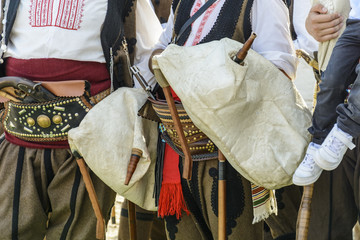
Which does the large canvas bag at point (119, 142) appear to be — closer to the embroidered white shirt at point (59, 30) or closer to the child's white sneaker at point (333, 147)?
the embroidered white shirt at point (59, 30)

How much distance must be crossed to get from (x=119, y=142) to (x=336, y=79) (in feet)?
3.90

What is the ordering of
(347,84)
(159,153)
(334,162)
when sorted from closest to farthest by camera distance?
1. (334,162)
2. (347,84)
3. (159,153)

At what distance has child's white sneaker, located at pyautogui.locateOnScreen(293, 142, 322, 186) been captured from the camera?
2361 millimetres

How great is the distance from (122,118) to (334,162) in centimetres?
124

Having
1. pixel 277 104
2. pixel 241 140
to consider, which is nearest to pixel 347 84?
pixel 277 104

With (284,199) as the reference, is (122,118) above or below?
above

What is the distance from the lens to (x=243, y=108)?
2.47 meters

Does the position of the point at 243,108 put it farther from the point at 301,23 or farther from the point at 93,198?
the point at 301,23

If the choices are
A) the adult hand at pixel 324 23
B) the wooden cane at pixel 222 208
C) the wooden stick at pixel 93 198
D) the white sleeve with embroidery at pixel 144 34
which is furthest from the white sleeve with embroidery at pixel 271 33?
the wooden stick at pixel 93 198

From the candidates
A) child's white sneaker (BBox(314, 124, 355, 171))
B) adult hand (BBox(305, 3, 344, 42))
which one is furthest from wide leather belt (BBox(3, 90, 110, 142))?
child's white sneaker (BBox(314, 124, 355, 171))

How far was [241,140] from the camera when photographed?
2.48m

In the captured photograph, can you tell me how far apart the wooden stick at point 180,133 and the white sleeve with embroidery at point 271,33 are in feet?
1.63

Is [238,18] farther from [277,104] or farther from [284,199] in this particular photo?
[284,199]

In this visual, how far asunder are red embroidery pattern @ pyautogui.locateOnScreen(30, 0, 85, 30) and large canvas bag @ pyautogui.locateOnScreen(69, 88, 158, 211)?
0.47 m
